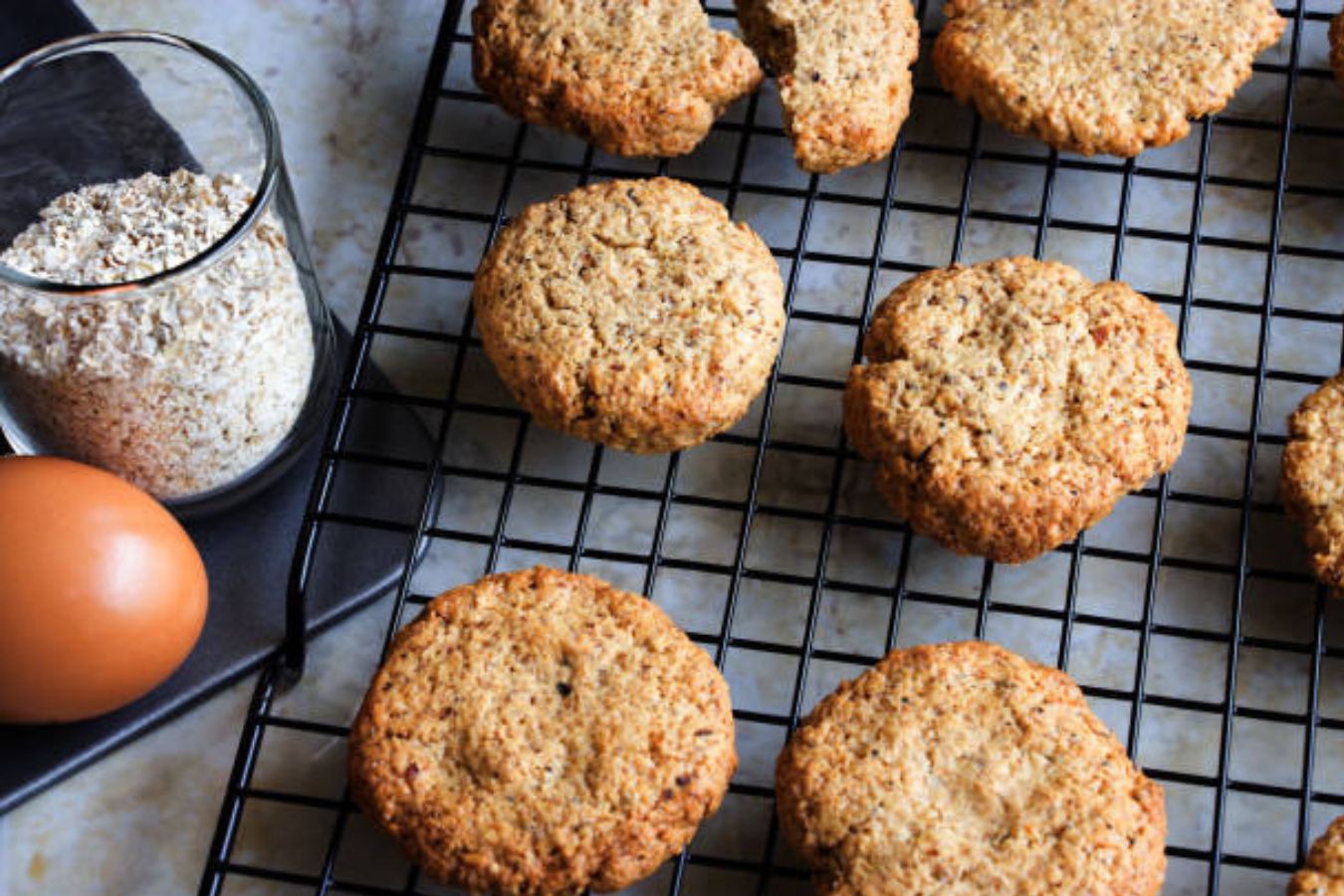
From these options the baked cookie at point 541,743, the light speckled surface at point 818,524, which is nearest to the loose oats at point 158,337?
the light speckled surface at point 818,524

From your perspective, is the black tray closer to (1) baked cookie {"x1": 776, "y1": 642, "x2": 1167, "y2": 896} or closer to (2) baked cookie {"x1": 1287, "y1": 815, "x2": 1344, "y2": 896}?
(1) baked cookie {"x1": 776, "y1": 642, "x2": 1167, "y2": 896}

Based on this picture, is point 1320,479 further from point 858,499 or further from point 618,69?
point 618,69

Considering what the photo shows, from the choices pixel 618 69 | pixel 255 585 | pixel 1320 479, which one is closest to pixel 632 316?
pixel 618 69

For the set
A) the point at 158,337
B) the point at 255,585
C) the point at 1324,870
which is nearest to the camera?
the point at 1324,870

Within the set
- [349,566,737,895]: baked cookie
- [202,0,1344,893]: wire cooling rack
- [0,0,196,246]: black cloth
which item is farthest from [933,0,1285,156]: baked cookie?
[0,0,196,246]: black cloth

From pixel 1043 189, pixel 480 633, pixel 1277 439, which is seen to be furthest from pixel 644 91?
pixel 1277 439

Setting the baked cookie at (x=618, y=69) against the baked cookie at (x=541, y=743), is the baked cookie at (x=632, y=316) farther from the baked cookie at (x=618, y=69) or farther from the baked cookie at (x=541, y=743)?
the baked cookie at (x=541, y=743)
